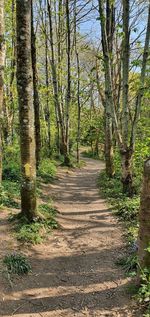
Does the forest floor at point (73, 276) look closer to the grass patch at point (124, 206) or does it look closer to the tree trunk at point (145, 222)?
the grass patch at point (124, 206)

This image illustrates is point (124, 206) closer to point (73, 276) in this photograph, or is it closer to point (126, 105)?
point (126, 105)

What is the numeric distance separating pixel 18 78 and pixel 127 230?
4.10 metres

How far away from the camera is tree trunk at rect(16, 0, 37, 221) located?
661 centimetres

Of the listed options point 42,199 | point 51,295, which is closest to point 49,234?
point 51,295

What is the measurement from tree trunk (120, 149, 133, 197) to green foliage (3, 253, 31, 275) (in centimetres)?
575

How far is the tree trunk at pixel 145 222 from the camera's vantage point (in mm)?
4582

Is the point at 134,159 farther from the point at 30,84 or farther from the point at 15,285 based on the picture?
the point at 15,285

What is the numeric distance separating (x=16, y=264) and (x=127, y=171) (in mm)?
6236

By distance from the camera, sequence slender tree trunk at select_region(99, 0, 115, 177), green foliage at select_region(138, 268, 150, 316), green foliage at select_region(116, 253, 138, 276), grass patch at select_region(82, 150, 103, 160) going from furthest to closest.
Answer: grass patch at select_region(82, 150, 103, 160) < slender tree trunk at select_region(99, 0, 115, 177) < green foliage at select_region(116, 253, 138, 276) < green foliage at select_region(138, 268, 150, 316)

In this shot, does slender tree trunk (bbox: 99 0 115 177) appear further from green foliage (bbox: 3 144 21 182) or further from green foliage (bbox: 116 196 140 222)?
green foliage (bbox: 3 144 21 182)

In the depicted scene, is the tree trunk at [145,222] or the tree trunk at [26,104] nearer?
the tree trunk at [145,222]

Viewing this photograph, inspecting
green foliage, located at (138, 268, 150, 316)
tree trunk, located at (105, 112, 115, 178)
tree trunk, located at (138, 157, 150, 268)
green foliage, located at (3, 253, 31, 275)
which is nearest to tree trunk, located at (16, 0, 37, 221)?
green foliage, located at (3, 253, 31, 275)

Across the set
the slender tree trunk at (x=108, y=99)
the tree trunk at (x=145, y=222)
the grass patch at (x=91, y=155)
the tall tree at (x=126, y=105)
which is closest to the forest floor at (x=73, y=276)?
the tree trunk at (x=145, y=222)

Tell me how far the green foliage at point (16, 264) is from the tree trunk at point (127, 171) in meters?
5.75
